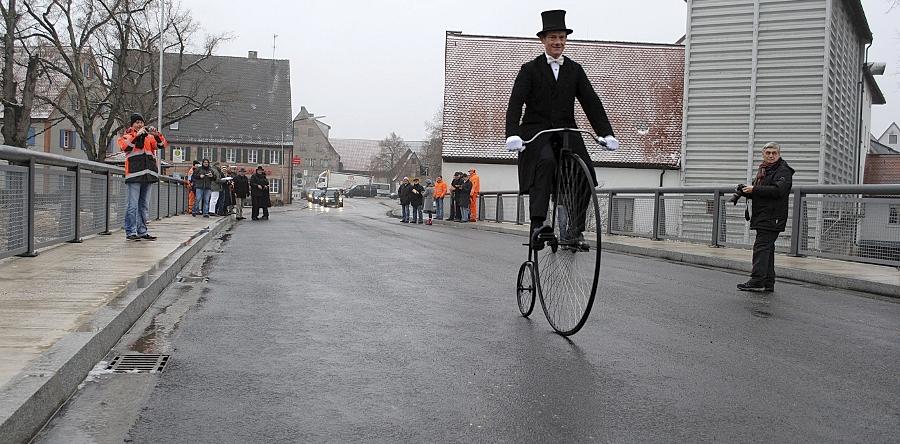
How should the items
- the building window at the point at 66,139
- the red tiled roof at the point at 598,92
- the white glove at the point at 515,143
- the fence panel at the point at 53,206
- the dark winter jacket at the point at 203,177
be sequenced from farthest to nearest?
the building window at the point at 66,139 < the red tiled roof at the point at 598,92 < the dark winter jacket at the point at 203,177 < the fence panel at the point at 53,206 < the white glove at the point at 515,143

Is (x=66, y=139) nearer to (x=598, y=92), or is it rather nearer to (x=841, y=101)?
(x=598, y=92)

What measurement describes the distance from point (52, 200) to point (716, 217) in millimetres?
11024

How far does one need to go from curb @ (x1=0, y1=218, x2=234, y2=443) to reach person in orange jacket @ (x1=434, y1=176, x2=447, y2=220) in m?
24.6

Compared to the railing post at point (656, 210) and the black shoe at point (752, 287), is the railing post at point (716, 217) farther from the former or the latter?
the black shoe at point (752, 287)

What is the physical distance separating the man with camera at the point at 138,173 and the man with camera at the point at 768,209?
8075 millimetres

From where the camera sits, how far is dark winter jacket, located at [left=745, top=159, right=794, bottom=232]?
31.2 feet

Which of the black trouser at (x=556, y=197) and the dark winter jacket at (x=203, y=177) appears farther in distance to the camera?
the dark winter jacket at (x=203, y=177)

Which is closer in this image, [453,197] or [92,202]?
[92,202]

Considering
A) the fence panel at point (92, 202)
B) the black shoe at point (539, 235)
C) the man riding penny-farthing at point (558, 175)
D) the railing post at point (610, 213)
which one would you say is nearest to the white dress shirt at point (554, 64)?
the man riding penny-farthing at point (558, 175)

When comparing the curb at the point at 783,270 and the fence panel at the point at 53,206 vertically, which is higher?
the fence panel at the point at 53,206

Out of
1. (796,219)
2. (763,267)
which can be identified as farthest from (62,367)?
(796,219)

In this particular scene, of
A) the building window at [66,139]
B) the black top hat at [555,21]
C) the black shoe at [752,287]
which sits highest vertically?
the building window at [66,139]

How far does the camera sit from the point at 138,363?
16.2 ft

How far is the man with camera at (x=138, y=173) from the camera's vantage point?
1240 centimetres
